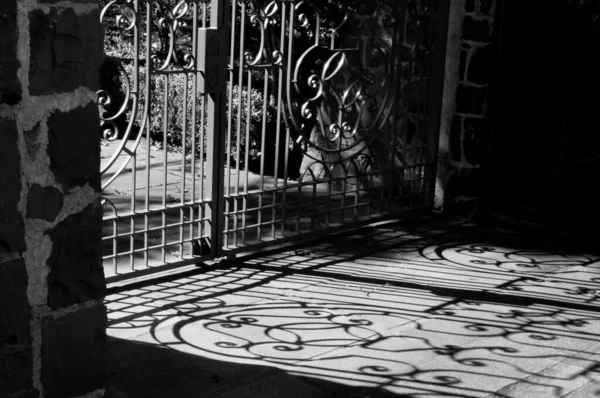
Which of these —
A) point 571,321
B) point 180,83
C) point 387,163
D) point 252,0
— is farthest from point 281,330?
point 180,83

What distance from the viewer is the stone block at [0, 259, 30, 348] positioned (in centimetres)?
260

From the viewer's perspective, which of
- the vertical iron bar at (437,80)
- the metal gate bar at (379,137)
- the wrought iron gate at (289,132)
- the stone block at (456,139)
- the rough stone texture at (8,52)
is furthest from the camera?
the stone block at (456,139)

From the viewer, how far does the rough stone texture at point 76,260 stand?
9.04 ft

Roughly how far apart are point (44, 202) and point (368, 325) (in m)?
2.28

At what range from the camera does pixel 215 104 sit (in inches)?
200

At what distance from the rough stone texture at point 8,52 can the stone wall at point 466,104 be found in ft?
14.7

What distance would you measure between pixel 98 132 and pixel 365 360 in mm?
1847

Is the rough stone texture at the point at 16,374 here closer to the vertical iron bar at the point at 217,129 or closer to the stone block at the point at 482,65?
the vertical iron bar at the point at 217,129

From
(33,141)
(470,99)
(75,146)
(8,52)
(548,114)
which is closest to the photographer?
(8,52)

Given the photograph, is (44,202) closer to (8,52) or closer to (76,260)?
(76,260)

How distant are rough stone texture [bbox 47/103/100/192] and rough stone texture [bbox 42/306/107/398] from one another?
0.43 meters

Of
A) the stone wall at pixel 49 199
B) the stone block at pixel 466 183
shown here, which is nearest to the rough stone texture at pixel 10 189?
the stone wall at pixel 49 199

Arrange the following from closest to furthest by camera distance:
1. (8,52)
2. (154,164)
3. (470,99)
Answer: (8,52), (470,99), (154,164)

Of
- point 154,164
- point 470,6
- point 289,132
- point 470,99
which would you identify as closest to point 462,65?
point 470,99
